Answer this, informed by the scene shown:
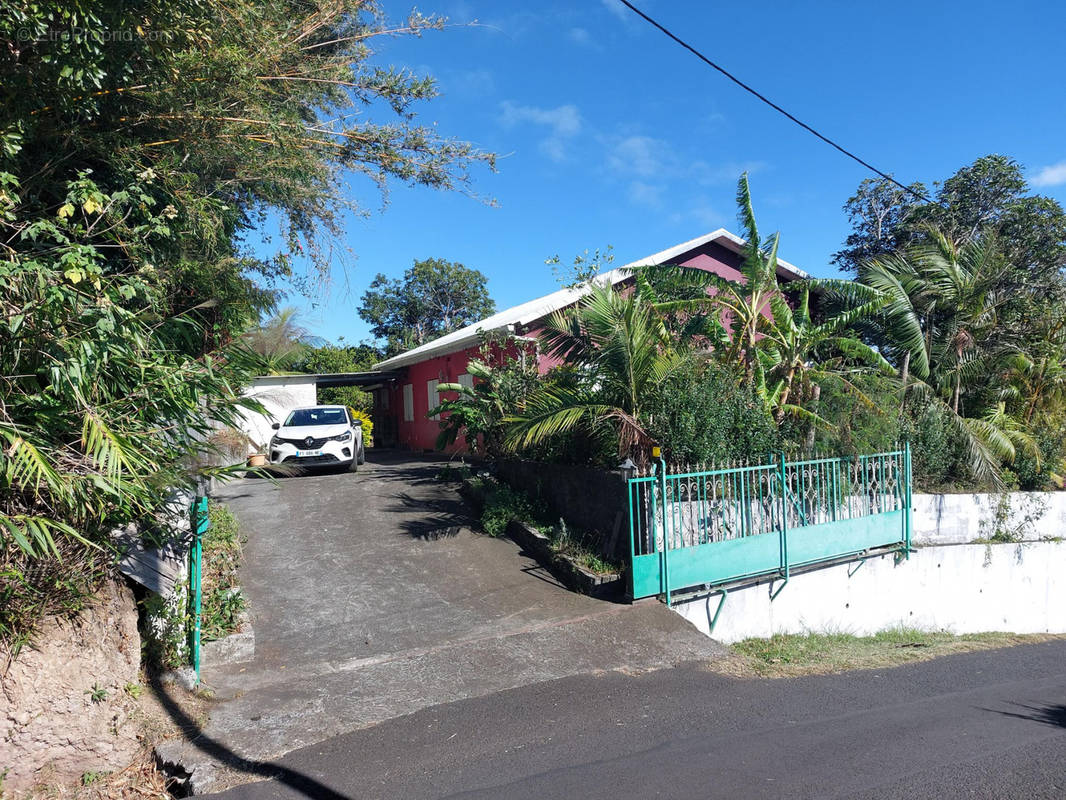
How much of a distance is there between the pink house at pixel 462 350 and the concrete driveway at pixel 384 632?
448 centimetres

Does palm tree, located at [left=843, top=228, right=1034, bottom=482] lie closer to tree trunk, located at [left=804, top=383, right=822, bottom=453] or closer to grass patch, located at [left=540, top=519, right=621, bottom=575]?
tree trunk, located at [left=804, top=383, right=822, bottom=453]

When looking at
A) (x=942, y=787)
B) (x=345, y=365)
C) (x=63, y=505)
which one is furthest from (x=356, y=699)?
(x=345, y=365)

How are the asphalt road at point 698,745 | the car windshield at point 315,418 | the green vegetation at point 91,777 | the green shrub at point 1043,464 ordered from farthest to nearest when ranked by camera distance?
the car windshield at point 315,418, the green shrub at point 1043,464, the green vegetation at point 91,777, the asphalt road at point 698,745

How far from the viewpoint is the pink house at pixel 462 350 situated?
14.5m

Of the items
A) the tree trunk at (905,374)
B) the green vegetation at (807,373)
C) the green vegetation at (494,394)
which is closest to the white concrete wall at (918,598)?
the green vegetation at (807,373)

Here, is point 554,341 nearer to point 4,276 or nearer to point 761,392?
point 761,392

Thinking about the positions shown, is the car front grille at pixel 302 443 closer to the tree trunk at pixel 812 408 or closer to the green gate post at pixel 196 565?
the green gate post at pixel 196 565

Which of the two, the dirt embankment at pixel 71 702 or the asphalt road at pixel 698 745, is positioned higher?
the dirt embankment at pixel 71 702

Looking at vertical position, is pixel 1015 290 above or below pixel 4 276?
above

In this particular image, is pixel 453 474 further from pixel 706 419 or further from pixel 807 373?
pixel 807 373

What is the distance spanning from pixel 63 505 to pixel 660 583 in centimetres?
580

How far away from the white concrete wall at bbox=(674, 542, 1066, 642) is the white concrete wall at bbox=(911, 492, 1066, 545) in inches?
10.4

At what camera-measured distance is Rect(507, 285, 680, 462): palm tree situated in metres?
8.75

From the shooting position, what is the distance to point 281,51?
734cm
